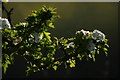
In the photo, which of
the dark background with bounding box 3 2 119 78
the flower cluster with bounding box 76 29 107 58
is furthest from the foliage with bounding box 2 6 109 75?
the dark background with bounding box 3 2 119 78

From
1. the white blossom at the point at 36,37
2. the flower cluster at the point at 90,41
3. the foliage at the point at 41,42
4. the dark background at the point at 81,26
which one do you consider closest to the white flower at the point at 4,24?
the foliage at the point at 41,42

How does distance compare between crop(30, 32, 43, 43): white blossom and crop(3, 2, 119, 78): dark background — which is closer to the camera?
crop(30, 32, 43, 43): white blossom

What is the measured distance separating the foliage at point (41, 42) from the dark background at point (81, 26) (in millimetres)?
6681

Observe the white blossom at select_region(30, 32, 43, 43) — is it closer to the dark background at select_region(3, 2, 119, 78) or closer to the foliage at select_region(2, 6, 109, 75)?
the foliage at select_region(2, 6, 109, 75)

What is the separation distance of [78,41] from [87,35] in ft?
0.39

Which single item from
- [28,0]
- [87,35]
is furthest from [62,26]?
[87,35]

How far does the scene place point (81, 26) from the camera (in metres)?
11.1

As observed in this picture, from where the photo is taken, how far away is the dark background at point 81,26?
36.1ft

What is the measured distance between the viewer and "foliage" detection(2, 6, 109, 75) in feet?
13.2

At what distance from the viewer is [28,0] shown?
11125 mm

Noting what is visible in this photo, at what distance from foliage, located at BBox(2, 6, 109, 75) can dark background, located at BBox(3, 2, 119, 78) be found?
6681 millimetres

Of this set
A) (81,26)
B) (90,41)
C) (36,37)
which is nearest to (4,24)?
(36,37)

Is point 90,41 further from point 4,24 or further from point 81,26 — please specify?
point 81,26

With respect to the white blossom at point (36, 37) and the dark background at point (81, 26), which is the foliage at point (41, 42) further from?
the dark background at point (81, 26)
